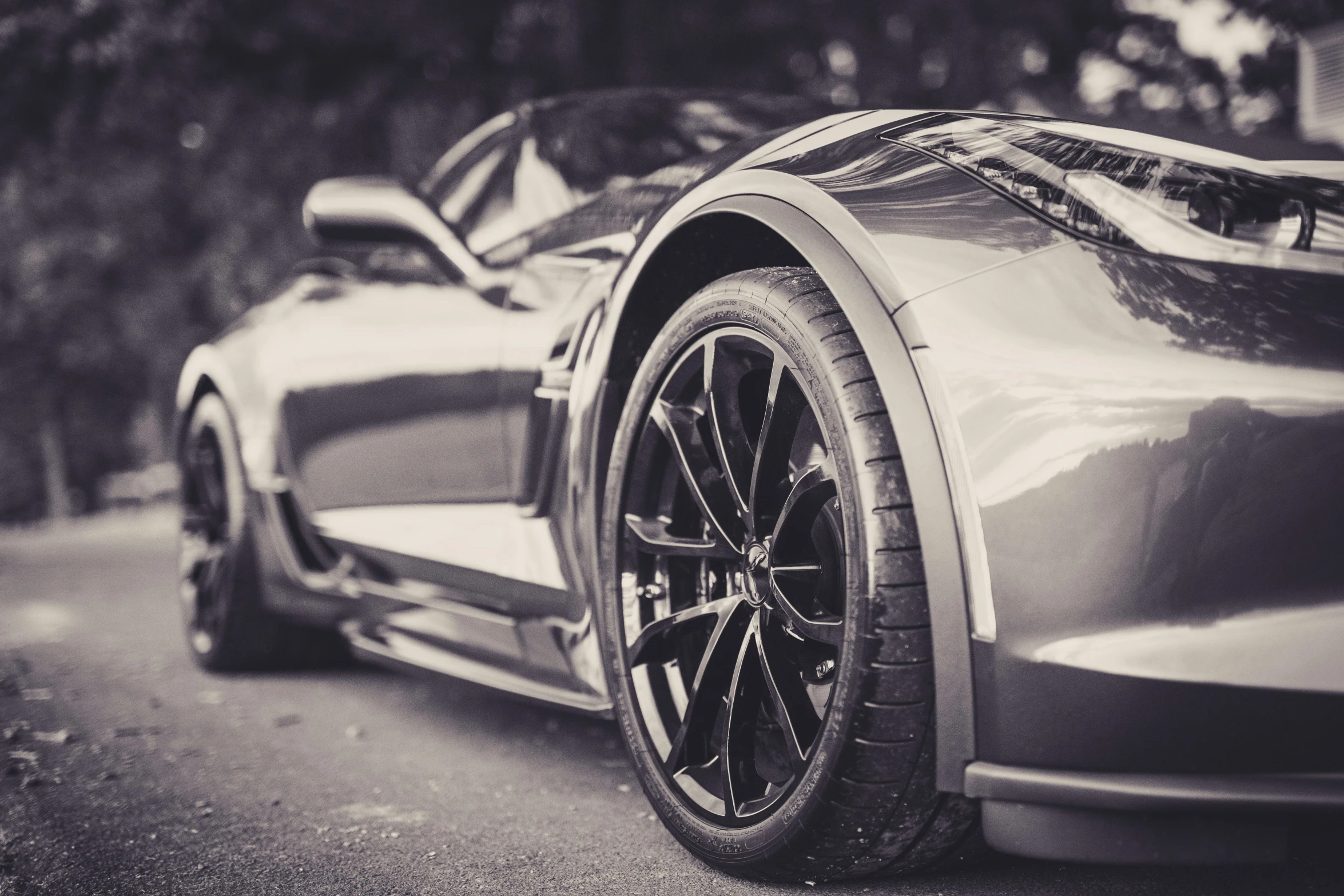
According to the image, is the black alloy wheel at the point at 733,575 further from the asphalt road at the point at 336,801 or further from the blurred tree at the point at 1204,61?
the blurred tree at the point at 1204,61

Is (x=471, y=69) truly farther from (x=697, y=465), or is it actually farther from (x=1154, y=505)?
(x=1154, y=505)

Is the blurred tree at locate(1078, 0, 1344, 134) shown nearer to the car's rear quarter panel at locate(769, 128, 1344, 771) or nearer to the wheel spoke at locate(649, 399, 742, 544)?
the wheel spoke at locate(649, 399, 742, 544)

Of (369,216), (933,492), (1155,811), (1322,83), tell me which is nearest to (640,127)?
(369,216)

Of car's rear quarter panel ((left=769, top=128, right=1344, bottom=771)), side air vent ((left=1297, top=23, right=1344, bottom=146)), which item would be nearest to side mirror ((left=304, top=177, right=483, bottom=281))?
car's rear quarter panel ((left=769, top=128, right=1344, bottom=771))

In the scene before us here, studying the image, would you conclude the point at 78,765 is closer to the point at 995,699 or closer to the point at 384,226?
the point at 384,226

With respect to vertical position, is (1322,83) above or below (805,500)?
above

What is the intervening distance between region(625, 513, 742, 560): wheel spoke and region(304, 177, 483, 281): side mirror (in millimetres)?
1121

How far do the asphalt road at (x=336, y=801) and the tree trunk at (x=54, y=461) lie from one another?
23.1m

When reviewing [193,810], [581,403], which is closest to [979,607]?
[581,403]

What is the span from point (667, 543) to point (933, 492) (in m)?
0.59

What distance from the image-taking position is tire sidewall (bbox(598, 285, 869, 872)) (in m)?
1.59

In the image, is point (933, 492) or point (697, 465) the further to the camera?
point (697, 465)

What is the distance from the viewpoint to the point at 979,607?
148 centimetres

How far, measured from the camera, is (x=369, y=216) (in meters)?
3.02
